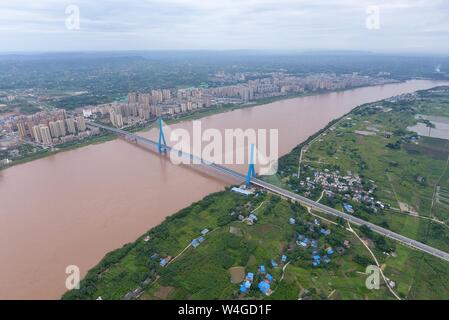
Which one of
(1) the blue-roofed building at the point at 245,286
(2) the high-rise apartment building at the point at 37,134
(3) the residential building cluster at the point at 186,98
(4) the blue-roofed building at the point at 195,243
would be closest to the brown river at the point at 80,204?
(4) the blue-roofed building at the point at 195,243

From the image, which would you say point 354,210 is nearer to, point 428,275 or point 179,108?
point 428,275

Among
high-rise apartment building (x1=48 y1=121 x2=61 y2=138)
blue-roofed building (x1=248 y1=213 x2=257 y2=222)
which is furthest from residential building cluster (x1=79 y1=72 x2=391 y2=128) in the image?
blue-roofed building (x1=248 y1=213 x2=257 y2=222)

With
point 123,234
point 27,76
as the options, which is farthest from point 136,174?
point 27,76

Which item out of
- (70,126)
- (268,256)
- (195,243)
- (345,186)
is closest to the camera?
(268,256)

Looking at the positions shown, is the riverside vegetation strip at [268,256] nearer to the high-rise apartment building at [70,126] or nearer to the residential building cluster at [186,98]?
the high-rise apartment building at [70,126]

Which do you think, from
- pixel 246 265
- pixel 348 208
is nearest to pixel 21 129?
pixel 246 265

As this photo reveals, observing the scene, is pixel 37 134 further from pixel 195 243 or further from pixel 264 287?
pixel 264 287

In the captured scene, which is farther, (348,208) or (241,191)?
(241,191)
